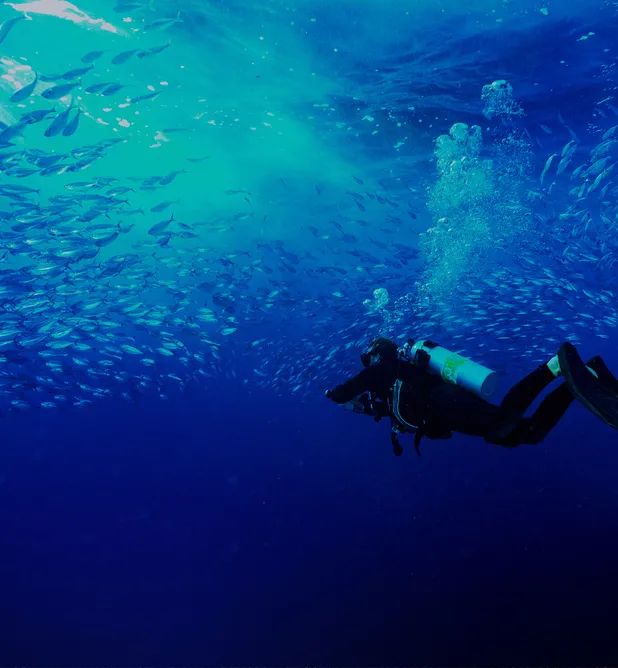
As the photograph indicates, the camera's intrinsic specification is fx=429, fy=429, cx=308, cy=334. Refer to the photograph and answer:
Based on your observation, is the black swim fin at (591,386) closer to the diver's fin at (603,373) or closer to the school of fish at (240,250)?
the diver's fin at (603,373)

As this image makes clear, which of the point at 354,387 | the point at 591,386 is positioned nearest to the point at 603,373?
the point at 591,386

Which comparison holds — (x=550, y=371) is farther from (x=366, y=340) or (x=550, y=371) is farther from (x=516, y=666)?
(x=366, y=340)

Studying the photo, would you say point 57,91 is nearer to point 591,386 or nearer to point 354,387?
point 354,387

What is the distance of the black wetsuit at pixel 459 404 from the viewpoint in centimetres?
405

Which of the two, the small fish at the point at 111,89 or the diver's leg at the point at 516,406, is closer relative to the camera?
the diver's leg at the point at 516,406

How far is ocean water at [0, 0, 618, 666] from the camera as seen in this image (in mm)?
11102

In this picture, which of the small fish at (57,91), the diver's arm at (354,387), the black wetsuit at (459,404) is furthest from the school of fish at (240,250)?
the black wetsuit at (459,404)

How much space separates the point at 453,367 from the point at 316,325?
16109 mm

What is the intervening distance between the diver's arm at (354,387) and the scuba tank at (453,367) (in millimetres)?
481

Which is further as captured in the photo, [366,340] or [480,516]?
[366,340]

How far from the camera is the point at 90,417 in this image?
89.8 feet

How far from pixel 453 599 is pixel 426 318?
35.5 ft

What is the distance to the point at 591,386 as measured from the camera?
3518mm

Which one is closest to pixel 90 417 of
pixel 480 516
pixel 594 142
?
pixel 480 516
